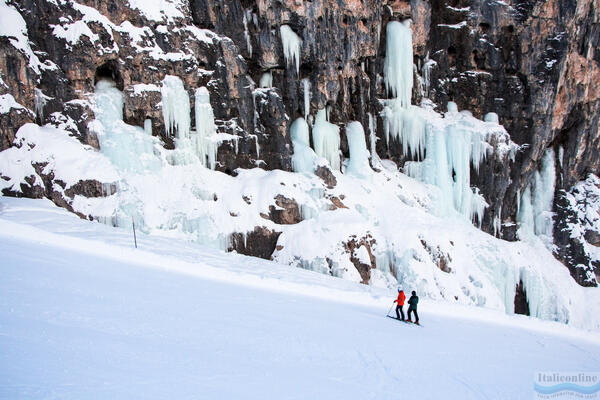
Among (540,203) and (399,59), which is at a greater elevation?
(399,59)

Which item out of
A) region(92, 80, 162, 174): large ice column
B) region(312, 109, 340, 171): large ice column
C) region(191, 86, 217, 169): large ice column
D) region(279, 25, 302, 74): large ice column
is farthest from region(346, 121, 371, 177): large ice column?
region(92, 80, 162, 174): large ice column

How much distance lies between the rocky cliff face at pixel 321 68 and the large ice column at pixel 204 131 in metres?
0.51

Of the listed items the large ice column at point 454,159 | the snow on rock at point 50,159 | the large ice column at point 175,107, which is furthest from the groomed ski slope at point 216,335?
the large ice column at point 454,159

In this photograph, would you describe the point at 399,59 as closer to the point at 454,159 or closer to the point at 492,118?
the point at 454,159

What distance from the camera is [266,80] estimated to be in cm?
2170

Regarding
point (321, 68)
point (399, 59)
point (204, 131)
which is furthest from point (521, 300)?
point (204, 131)

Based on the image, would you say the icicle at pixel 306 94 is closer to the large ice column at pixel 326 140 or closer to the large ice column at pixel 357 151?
the large ice column at pixel 326 140

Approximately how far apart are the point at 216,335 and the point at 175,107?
15728mm

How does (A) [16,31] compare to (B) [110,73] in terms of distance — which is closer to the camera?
(A) [16,31]

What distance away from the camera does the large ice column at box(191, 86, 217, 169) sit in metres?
19.8

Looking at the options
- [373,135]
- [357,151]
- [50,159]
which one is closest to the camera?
[50,159]

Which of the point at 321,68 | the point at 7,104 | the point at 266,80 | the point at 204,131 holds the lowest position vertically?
the point at 204,131

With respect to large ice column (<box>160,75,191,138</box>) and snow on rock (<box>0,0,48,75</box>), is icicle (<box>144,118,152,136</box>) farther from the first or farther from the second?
snow on rock (<box>0,0,48,75</box>)

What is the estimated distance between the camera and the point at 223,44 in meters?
20.4
